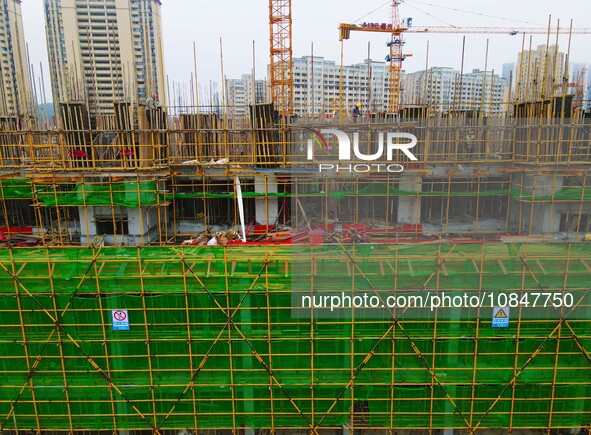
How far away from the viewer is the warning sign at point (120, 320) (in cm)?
959

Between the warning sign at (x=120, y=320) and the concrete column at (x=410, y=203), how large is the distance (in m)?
9.27

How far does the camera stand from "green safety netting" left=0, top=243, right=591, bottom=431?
9500 millimetres

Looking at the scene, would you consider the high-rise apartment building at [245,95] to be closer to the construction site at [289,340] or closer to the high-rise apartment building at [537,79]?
the construction site at [289,340]

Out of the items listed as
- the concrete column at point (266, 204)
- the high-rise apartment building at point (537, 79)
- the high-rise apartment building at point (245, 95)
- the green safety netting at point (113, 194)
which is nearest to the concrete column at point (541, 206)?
the high-rise apartment building at point (537, 79)

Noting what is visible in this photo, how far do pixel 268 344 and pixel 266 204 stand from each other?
532 centimetres

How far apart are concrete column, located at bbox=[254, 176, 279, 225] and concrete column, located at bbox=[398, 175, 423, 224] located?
425cm

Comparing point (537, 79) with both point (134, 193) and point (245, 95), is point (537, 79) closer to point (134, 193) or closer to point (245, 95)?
point (134, 193)

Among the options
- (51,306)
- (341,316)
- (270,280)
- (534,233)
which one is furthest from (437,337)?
(51,306)

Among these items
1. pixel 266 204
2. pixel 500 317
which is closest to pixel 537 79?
pixel 500 317

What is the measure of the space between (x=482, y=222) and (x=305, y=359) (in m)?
8.69

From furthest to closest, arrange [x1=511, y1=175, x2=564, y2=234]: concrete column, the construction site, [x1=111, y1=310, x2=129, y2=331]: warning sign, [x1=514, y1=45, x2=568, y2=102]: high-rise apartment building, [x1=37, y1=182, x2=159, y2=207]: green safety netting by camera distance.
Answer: [x1=514, y1=45, x2=568, y2=102]: high-rise apartment building
[x1=511, y1=175, x2=564, y2=234]: concrete column
[x1=37, y1=182, x2=159, y2=207]: green safety netting
[x1=111, y1=310, x2=129, y2=331]: warning sign
the construction site

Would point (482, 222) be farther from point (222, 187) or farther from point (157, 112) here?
point (157, 112)

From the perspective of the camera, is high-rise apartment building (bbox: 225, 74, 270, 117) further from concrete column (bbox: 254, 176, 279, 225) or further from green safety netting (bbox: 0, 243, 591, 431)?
green safety netting (bbox: 0, 243, 591, 431)

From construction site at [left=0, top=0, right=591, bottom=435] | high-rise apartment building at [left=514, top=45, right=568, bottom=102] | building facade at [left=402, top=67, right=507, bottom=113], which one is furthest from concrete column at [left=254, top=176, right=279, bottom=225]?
high-rise apartment building at [left=514, top=45, right=568, bottom=102]
